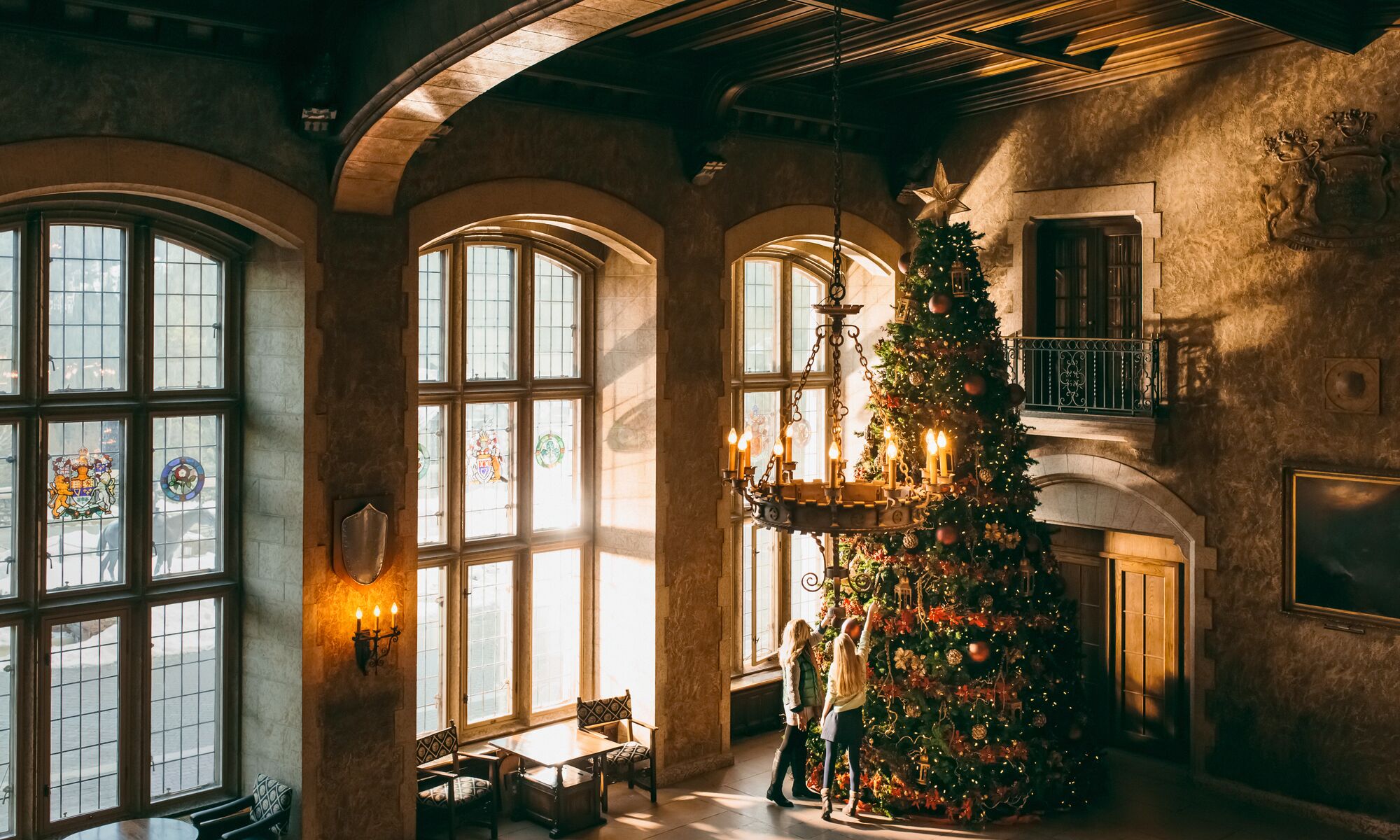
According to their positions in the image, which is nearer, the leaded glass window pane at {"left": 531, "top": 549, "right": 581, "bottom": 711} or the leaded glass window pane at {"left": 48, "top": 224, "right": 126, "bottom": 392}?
the leaded glass window pane at {"left": 48, "top": 224, "right": 126, "bottom": 392}

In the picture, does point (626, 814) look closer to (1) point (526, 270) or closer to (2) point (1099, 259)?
(1) point (526, 270)

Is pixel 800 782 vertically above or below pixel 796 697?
below

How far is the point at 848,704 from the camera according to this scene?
8.77 m

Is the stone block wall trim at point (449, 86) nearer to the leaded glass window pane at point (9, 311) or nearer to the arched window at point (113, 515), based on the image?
the arched window at point (113, 515)

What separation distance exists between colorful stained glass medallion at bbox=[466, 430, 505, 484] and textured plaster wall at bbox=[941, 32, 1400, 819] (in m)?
4.86

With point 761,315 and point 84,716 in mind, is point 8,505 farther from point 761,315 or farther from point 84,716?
point 761,315

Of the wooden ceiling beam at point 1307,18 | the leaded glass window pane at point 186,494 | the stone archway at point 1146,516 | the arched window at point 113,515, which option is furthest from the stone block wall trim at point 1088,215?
the leaded glass window pane at point 186,494

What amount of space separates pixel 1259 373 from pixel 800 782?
4.56 meters

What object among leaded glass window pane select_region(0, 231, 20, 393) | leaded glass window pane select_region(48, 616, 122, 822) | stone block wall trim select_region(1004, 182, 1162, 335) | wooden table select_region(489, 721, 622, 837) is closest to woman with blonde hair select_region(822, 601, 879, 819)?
wooden table select_region(489, 721, 622, 837)

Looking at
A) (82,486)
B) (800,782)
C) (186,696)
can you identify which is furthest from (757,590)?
(82,486)

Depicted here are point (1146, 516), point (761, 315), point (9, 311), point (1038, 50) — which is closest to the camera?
point (9, 311)

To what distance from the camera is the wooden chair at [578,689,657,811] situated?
942 centimetres

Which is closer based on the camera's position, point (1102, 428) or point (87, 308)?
point (87, 308)

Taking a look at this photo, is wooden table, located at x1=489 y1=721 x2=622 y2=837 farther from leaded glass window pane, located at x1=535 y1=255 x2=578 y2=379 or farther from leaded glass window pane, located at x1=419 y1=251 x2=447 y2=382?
leaded glass window pane, located at x1=535 y1=255 x2=578 y2=379
